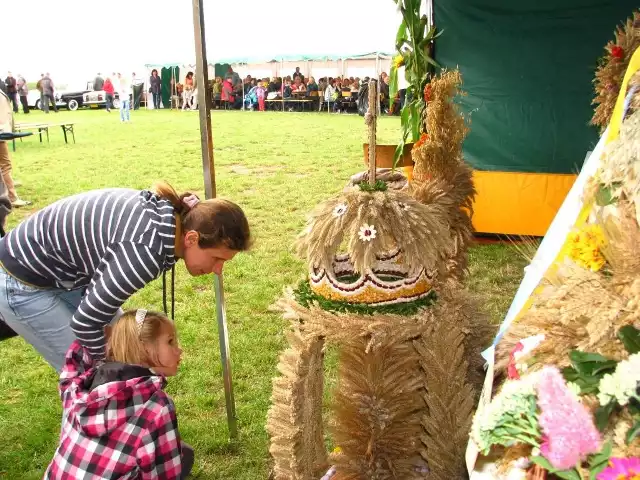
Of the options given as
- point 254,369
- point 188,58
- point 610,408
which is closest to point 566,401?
point 610,408

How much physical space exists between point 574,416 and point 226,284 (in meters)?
3.76

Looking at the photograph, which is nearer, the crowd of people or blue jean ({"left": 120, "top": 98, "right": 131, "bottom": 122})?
blue jean ({"left": 120, "top": 98, "right": 131, "bottom": 122})

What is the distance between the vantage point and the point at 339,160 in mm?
9977

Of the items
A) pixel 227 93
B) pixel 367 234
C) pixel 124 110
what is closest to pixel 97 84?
pixel 227 93

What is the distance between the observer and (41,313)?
2.09m

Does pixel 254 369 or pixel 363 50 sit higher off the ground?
pixel 363 50

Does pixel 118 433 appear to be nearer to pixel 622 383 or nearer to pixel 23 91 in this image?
pixel 622 383

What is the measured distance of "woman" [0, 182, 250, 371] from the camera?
182 cm

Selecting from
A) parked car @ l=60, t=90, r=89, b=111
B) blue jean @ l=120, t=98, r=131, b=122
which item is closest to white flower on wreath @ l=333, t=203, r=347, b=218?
blue jean @ l=120, t=98, r=131, b=122

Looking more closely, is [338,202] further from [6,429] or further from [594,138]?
[594,138]

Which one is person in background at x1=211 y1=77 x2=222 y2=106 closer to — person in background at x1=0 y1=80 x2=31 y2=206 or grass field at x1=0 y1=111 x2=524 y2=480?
grass field at x1=0 y1=111 x2=524 y2=480

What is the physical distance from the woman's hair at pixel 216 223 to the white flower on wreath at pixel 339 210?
0.92 feet

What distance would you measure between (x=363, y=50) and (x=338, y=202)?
1815 centimetres

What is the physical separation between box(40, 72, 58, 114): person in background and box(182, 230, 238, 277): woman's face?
21.0m
